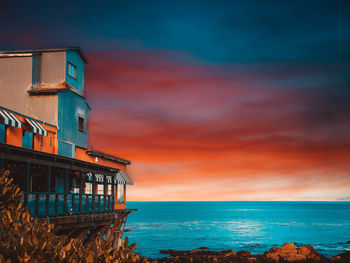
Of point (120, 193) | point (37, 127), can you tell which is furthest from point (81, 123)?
point (120, 193)

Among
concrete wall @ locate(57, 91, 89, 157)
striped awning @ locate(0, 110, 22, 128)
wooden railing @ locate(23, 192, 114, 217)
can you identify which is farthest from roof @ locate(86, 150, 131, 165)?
striped awning @ locate(0, 110, 22, 128)

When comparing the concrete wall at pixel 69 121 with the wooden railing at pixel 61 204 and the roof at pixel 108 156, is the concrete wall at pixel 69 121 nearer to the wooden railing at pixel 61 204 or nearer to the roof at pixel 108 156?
the roof at pixel 108 156

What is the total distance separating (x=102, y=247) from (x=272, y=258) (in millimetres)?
34423

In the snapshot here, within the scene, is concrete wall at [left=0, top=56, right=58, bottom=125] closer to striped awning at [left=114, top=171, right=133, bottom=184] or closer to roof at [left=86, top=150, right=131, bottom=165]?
roof at [left=86, top=150, right=131, bottom=165]

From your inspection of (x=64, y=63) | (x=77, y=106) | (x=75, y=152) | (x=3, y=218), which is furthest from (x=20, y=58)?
(x=3, y=218)

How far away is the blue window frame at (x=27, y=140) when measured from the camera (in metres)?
23.0

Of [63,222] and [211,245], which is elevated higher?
[63,222]

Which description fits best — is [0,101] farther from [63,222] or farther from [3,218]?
[3,218]

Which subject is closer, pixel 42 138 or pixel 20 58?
pixel 42 138

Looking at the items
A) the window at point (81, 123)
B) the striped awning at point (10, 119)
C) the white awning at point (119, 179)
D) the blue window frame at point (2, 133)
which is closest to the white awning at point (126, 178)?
the white awning at point (119, 179)

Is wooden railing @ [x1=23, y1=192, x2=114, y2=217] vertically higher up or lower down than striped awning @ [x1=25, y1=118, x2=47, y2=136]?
lower down

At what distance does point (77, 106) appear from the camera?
3005 cm

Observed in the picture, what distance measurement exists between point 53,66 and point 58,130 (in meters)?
5.25

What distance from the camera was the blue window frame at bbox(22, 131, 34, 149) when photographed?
22972 mm
